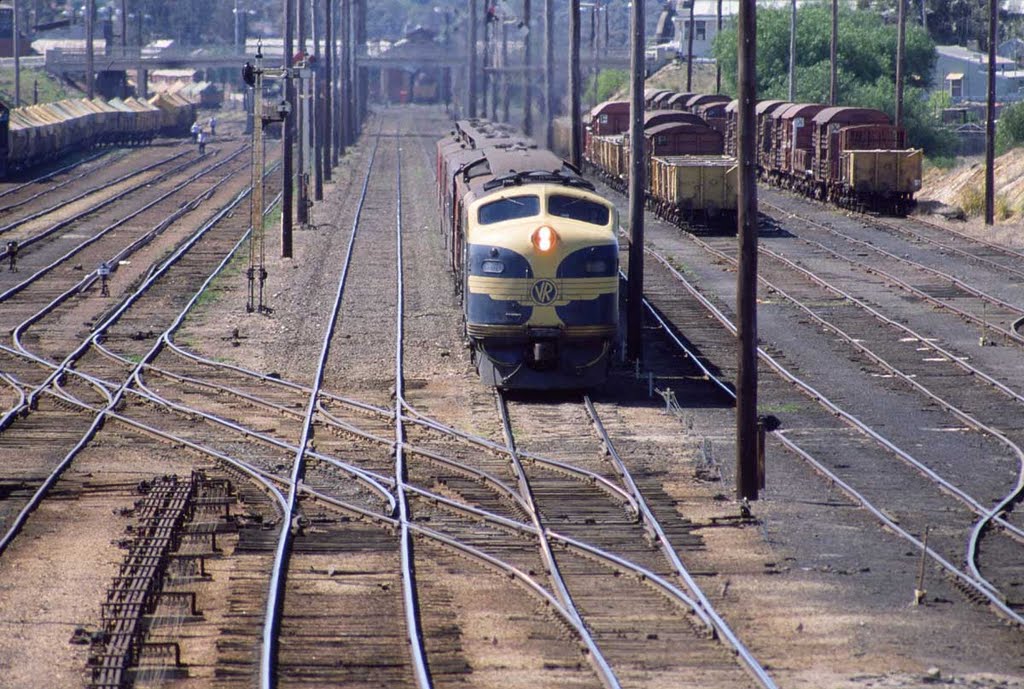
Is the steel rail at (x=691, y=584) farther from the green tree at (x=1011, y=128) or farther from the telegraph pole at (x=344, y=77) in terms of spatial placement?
the telegraph pole at (x=344, y=77)

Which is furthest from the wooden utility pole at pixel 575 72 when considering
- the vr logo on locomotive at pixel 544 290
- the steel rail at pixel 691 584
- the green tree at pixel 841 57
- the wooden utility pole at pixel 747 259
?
the green tree at pixel 841 57

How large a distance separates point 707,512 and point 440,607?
3.72m

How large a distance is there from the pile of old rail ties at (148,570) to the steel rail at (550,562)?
2741 mm

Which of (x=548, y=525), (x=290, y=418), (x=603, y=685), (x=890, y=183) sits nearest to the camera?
(x=603, y=685)

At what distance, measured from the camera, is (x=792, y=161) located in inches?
2120

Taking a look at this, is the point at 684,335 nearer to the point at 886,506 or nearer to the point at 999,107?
the point at 886,506

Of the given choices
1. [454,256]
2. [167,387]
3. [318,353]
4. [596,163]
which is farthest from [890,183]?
[167,387]

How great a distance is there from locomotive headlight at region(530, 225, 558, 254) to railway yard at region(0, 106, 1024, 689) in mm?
2061

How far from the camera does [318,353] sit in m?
23.8

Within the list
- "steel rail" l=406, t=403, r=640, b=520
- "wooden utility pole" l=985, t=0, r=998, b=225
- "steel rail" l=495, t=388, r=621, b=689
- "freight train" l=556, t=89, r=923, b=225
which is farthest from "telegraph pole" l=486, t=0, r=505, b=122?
"steel rail" l=495, t=388, r=621, b=689

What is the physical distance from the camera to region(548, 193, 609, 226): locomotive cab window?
2050 centimetres

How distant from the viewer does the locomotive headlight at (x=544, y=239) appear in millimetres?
19625

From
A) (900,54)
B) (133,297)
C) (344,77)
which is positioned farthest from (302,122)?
(344,77)

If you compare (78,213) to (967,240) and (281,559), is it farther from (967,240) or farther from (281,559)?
(281,559)
